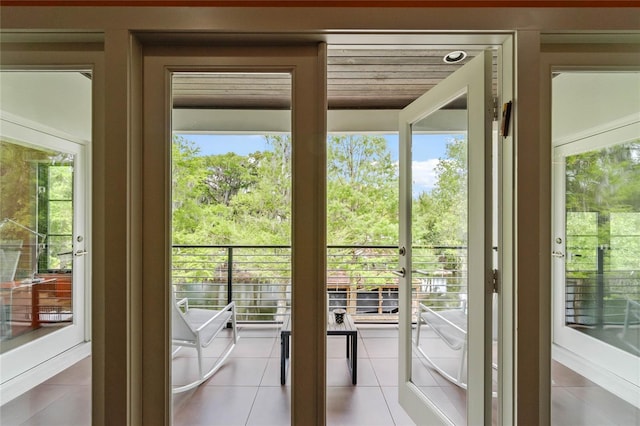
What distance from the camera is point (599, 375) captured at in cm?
128

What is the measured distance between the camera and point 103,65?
3.75ft

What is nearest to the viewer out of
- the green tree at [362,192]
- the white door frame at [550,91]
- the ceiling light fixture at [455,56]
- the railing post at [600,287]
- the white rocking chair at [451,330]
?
the white door frame at [550,91]

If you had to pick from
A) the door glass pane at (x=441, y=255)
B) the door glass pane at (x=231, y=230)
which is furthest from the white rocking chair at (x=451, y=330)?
the door glass pane at (x=231, y=230)

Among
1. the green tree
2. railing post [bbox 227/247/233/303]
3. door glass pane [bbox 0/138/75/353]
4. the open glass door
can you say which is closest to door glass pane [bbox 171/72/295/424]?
railing post [bbox 227/247/233/303]

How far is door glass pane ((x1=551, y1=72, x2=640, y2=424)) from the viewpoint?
1.20 m

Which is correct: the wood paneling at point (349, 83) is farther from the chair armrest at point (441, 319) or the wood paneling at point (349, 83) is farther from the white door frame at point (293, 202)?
the chair armrest at point (441, 319)

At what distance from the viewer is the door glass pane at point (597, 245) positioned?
1.20 m

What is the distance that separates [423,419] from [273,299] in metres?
1.13

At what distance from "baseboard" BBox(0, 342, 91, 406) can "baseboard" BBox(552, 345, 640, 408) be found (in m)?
2.02

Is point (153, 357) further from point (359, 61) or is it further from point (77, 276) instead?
point (359, 61)

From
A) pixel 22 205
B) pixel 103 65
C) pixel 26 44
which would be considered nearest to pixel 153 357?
pixel 22 205

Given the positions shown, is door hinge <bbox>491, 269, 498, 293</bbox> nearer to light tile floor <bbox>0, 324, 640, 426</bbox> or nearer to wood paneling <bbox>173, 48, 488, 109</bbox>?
light tile floor <bbox>0, 324, 640, 426</bbox>

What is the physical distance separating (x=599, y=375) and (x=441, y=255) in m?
0.83

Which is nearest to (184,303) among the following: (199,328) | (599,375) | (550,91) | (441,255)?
(199,328)
